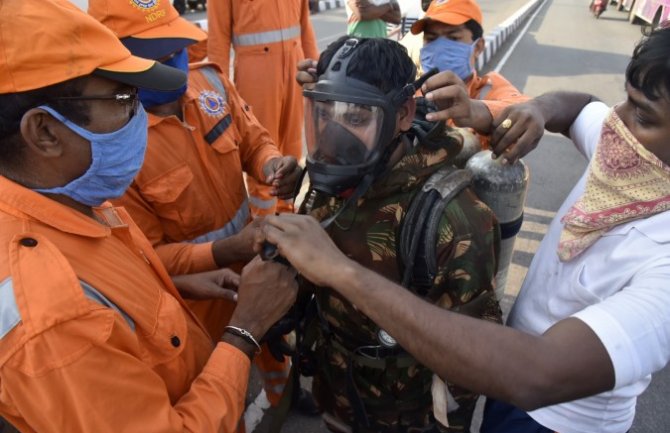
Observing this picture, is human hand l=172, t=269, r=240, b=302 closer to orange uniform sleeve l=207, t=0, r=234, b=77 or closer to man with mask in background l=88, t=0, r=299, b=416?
man with mask in background l=88, t=0, r=299, b=416

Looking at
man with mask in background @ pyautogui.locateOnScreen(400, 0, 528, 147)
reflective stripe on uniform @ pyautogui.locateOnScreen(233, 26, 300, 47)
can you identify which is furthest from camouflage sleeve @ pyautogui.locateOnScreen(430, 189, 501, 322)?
reflective stripe on uniform @ pyautogui.locateOnScreen(233, 26, 300, 47)

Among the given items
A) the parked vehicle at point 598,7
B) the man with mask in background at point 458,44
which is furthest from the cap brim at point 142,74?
the parked vehicle at point 598,7

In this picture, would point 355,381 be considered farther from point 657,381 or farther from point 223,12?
point 223,12

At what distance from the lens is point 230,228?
7.80ft

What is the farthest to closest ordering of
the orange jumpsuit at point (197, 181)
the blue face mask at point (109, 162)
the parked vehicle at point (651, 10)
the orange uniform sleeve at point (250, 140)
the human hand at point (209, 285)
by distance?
the parked vehicle at point (651, 10), the orange uniform sleeve at point (250, 140), the orange jumpsuit at point (197, 181), the human hand at point (209, 285), the blue face mask at point (109, 162)

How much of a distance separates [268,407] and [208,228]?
1.36 metres

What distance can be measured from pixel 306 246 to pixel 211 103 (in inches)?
51.0

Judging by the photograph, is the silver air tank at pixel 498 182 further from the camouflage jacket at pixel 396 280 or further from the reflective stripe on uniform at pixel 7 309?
the reflective stripe on uniform at pixel 7 309

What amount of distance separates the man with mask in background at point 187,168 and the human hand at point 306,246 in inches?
25.9

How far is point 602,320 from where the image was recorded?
109cm

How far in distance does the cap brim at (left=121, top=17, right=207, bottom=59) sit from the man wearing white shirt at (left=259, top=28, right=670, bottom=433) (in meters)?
1.18

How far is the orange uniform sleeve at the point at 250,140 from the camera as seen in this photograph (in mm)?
2484

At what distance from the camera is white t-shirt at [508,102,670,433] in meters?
1.08

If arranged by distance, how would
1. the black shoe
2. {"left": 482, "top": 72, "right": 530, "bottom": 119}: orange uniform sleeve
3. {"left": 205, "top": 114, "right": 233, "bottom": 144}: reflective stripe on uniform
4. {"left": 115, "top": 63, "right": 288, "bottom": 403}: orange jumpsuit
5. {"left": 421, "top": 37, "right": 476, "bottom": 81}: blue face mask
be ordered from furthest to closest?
{"left": 421, "top": 37, "right": 476, "bottom": 81}: blue face mask < the black shoe < {"left": 482, "top": 72, "right": 530, "bottom": 119}: orange uniform sleeve < {"left": 205, "top": 114, "right": 233, "bottom": 144}: reflective stripe on uniform < {"left": 115, "top": 63, "right": 288, "bottom": 403}: orange jumpsuit
